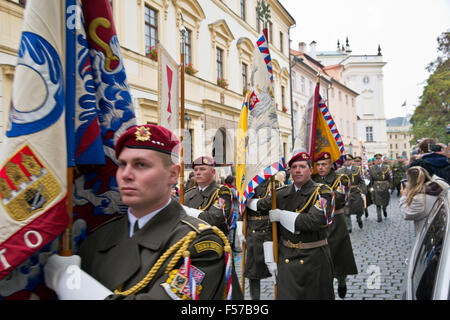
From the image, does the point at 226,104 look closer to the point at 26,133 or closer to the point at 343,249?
the point at 343,249

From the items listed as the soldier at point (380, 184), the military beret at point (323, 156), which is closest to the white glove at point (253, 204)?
the military beret at point (323, 156)

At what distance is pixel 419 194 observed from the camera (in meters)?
4.57

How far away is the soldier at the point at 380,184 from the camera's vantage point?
41.2 feet

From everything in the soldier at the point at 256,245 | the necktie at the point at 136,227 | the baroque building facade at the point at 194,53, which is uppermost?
the baroque building facade at the point at 194,53

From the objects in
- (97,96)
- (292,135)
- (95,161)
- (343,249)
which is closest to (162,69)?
(97,96)

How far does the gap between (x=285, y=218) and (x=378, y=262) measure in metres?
3.93

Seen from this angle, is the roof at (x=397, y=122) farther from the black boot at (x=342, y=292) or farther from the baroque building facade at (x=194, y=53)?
the black boot at (x=342, y=292)

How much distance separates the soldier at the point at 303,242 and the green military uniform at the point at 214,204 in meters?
0.98

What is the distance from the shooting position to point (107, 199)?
208 cm

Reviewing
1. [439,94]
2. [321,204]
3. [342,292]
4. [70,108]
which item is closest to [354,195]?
[342,292]

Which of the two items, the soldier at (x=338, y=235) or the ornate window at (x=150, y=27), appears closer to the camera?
the soldier at (x=338, y=235)

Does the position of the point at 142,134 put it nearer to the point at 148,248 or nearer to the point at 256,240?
the point at 148,248

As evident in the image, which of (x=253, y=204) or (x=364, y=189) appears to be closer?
(x=253, y=204)

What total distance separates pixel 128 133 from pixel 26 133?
448 mm
